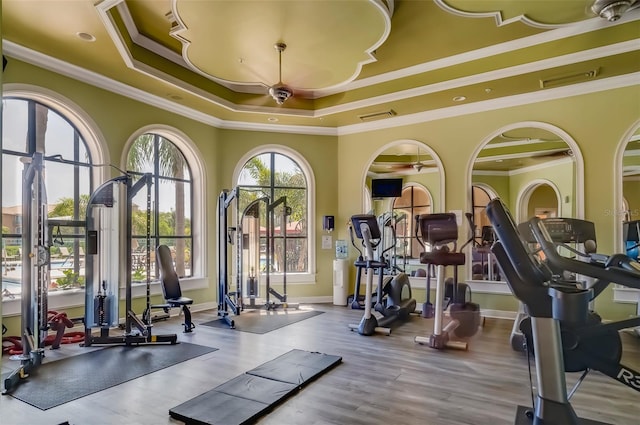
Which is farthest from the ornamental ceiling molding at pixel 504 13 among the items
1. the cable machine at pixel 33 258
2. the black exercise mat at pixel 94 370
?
the black exercise mat at pixel 94 370

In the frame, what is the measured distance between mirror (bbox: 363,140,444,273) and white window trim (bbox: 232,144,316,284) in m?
1.03

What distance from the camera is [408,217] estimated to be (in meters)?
7.40

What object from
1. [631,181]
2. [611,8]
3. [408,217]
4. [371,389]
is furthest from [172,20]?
[631,181]

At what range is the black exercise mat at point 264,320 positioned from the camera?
551 cm

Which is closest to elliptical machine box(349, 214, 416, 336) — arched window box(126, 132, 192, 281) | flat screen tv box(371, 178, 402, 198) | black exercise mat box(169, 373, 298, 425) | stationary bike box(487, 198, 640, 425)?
flat screen tv box(371, 178, 402, 198)

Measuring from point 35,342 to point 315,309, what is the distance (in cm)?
404

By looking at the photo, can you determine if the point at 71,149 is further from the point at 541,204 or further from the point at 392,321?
the point at 541,204

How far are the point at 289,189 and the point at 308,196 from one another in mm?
399

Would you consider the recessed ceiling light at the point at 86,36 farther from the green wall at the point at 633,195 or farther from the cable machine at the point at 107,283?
the green wall at the point at 633,195

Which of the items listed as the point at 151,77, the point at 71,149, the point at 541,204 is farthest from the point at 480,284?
the point at 71,149

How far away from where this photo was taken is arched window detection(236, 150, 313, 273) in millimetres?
7508

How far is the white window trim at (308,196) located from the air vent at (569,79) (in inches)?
161

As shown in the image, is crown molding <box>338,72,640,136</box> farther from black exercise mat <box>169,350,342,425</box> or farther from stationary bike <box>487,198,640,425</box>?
black exercise mat <box>169,350,342,425</box>

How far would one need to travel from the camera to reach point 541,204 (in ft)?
24.5
